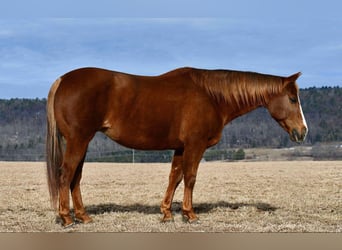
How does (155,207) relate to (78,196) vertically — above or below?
below

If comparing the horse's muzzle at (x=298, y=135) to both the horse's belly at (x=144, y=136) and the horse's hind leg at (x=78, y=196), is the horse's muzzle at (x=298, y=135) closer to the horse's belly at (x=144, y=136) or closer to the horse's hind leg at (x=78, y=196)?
the horse's belly at (x=144, y=136)

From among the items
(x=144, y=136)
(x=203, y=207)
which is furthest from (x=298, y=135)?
(x=203, y=207)

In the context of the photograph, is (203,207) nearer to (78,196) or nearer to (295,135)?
(295,135)

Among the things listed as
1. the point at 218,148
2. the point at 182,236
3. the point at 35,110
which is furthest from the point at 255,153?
the point at 182,236

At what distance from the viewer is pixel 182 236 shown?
638 cm

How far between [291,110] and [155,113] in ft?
6.69

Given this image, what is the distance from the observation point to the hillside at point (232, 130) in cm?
2255

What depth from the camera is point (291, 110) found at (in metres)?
7.69

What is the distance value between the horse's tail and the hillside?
1249cm

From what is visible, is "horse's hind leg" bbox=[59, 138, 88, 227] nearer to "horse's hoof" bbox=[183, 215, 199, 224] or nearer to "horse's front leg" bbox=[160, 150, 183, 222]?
"horse's front leg" bbox=[160, 150, 183, 222]

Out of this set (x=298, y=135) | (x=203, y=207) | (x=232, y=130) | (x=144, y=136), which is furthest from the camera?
(x=232, y=130)

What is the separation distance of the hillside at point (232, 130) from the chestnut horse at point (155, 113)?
12.6m

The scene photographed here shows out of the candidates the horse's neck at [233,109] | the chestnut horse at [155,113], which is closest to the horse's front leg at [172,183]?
the chestnut horse at [155,113]

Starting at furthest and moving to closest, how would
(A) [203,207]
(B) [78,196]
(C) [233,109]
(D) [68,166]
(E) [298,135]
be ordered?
(A) [203,207]
(C) [233,109]
(E) [298,135]
(B) [78,196]
(D) [68,166]
